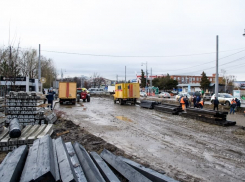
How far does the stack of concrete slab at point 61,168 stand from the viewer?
3.13 metres

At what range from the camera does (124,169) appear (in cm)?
462

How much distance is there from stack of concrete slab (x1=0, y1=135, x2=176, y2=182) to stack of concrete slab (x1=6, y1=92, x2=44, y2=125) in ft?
17.3

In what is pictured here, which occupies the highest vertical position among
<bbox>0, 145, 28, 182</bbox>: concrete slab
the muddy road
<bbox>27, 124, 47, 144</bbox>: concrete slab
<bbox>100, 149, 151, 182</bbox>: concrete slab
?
<bbox>0, 145, 28, 182</bbox>: concrete slab

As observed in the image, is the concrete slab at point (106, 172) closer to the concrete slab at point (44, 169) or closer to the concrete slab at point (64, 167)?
the concrete slab at point (64, 167)

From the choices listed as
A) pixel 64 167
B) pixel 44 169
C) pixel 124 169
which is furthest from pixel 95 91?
pixel 44 169

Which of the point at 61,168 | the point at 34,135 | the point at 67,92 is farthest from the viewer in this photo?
the point at 67,92

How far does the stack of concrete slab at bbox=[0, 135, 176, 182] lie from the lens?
10.3 ft

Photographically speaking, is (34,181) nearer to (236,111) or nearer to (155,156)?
(155,156)

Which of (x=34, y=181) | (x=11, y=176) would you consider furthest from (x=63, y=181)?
(x=11, y=176)

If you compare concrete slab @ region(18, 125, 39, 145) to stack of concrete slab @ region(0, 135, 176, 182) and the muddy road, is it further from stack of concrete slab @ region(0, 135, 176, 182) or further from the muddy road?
the muddy road

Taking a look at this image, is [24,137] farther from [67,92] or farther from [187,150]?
[67,92]

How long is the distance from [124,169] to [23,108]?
→ 7.17 metres

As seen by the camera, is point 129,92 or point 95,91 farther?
point 95,91

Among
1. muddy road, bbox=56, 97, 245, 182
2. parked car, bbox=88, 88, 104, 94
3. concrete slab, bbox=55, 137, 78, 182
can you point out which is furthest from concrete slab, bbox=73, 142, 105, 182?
parked car, bbox=88, 88, 104, 94
